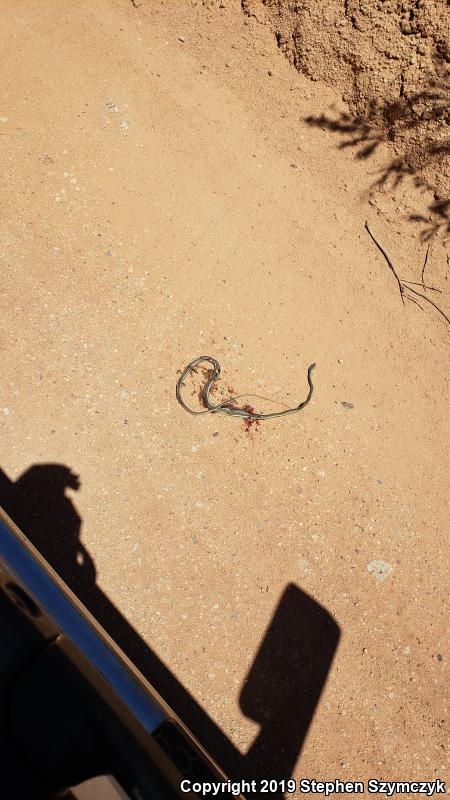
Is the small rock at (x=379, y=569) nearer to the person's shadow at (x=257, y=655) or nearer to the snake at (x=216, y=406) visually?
the person's shadow at (x=257, y=655)

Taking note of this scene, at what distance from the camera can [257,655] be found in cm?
328

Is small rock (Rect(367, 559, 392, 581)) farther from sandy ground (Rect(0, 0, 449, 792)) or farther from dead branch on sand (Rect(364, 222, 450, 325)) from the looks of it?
dead branch on sand (Rect(364, 222, 450, 325))

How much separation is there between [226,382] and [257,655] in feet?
6.41

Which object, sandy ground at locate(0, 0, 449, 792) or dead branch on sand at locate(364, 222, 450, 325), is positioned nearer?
sandy ground at locate(0, 0, 449, 792)

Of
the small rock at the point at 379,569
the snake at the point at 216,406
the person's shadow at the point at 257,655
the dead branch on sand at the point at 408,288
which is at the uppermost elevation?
the dead branch on sand at the point at 408,288

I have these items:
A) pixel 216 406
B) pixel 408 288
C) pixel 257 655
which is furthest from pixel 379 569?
pixel 408 288

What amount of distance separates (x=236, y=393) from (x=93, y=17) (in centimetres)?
359

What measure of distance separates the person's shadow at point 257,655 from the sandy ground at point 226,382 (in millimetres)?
14

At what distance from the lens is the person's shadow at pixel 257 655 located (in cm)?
311

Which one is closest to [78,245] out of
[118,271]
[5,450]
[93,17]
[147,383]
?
[118,271]

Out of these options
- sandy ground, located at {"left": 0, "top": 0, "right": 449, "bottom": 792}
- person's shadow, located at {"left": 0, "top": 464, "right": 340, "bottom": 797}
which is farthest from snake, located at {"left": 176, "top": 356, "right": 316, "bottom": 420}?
person's shadow, located at {"left": 0, "top": 464, "right": 340, "bottom": 797}

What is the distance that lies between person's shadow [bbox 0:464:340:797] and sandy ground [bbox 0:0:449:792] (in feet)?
0.05

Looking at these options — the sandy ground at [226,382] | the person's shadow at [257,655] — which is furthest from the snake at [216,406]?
the person's shadow at [257,655]

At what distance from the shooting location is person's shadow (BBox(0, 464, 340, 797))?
3.11m
